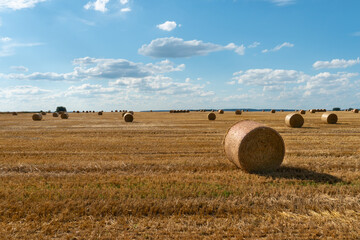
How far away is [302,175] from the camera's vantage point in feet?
28.5

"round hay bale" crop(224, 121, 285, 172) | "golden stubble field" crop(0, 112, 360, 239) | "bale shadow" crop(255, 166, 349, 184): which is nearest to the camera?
"golden stubble field" crop(0, 112, 360, 239)

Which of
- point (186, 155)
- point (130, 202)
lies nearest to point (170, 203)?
point (130, 202)

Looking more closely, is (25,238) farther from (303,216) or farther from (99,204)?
(303,216)

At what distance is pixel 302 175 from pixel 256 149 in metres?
1.66

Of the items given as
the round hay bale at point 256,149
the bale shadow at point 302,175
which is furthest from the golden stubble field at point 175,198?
the round hay bale at point 256,149

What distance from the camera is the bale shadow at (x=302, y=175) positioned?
26.7 ft

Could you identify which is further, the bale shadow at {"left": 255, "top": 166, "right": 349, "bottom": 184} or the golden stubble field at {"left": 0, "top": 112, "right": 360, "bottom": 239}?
the bale shadow at {"left": 255, "top": 166, "right": 349, "bottom": 184}

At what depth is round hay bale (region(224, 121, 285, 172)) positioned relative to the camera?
938 cm

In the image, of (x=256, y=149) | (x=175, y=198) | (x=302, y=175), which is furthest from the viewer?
(x=256, y=149)

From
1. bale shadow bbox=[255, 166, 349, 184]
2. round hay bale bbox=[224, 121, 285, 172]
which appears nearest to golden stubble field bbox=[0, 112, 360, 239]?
bale shadow bbox=[255, 166, 349, 184]

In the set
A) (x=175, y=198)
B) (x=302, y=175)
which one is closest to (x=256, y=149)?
(x=302, y=175)

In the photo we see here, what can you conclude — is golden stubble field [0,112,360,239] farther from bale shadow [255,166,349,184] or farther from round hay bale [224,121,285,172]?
round hay bale [224,121,285,172]

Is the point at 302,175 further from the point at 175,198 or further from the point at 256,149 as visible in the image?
the point at 175,198

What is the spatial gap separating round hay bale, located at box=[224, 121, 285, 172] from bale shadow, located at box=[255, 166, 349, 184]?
338mm
